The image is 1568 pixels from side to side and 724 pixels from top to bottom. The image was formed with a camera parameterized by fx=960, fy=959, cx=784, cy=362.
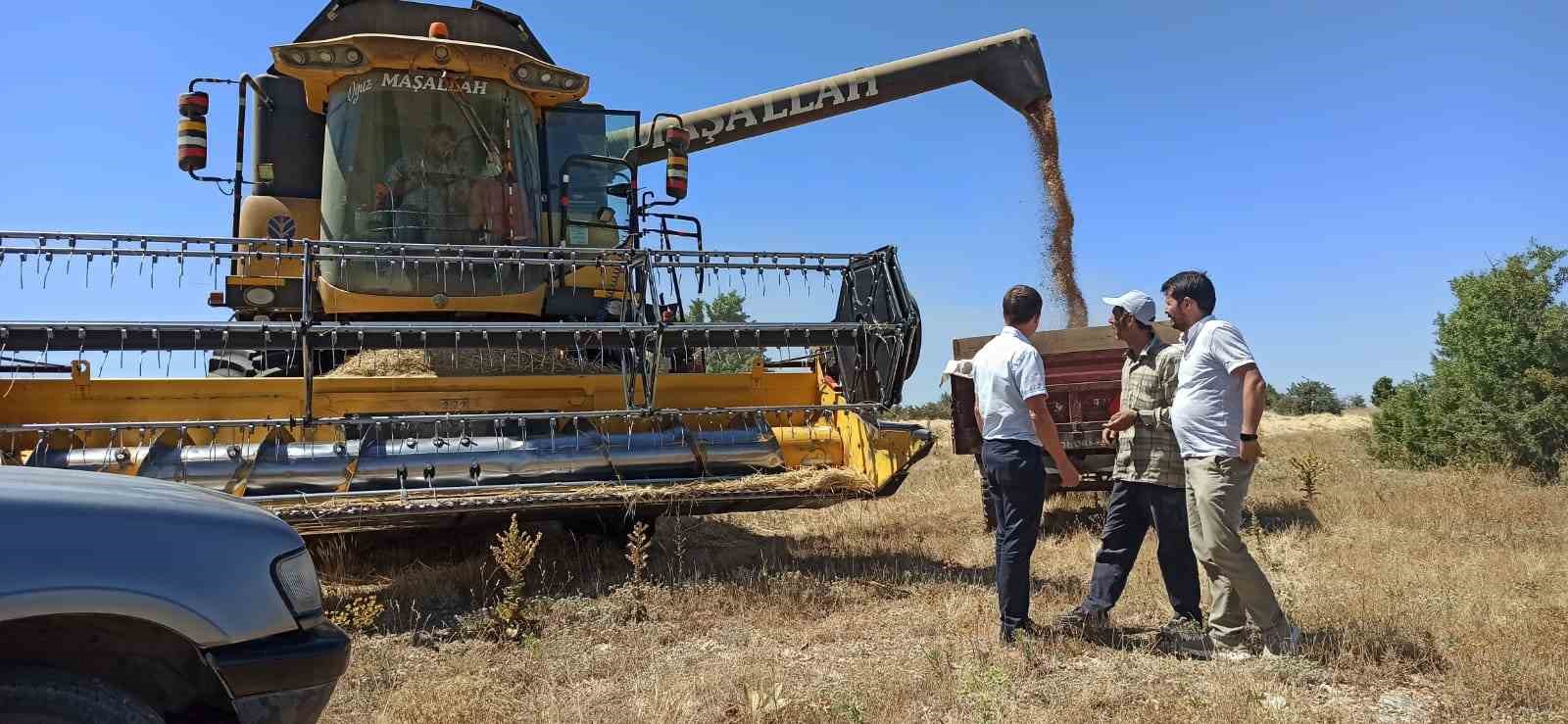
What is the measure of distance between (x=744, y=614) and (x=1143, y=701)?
2.05m

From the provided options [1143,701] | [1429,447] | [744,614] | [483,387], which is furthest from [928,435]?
[1429,447]

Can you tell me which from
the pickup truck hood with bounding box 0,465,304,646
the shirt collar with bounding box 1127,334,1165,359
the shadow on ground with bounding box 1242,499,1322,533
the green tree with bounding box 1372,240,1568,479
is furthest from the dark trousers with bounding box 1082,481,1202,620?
the green tree with bounding box 1372,240,1568,479

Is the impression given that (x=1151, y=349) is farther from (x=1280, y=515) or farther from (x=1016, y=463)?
(x=1280, y=515)

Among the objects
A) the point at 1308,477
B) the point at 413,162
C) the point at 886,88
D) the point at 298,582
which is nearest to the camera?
the point at 298,582

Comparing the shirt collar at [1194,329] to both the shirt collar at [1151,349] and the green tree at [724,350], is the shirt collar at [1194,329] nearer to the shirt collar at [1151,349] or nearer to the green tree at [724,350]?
the shirt collar at [1151,349]

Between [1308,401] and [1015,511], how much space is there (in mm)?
36268

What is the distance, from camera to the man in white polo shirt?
13.0ft

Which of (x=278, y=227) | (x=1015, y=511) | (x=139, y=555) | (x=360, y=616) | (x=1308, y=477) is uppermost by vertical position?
(x=278, y=227)

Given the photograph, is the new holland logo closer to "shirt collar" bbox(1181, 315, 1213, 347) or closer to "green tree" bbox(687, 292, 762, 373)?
"green tree" bbox(687, 292, 762, 373)

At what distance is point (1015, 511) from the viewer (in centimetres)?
429

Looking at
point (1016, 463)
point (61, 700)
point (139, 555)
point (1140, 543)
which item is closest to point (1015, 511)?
point (1016, 463)

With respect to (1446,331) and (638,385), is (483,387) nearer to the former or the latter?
(638,385)

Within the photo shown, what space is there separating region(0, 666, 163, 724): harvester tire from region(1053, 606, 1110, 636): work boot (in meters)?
3.55

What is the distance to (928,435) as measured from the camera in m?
5.66
